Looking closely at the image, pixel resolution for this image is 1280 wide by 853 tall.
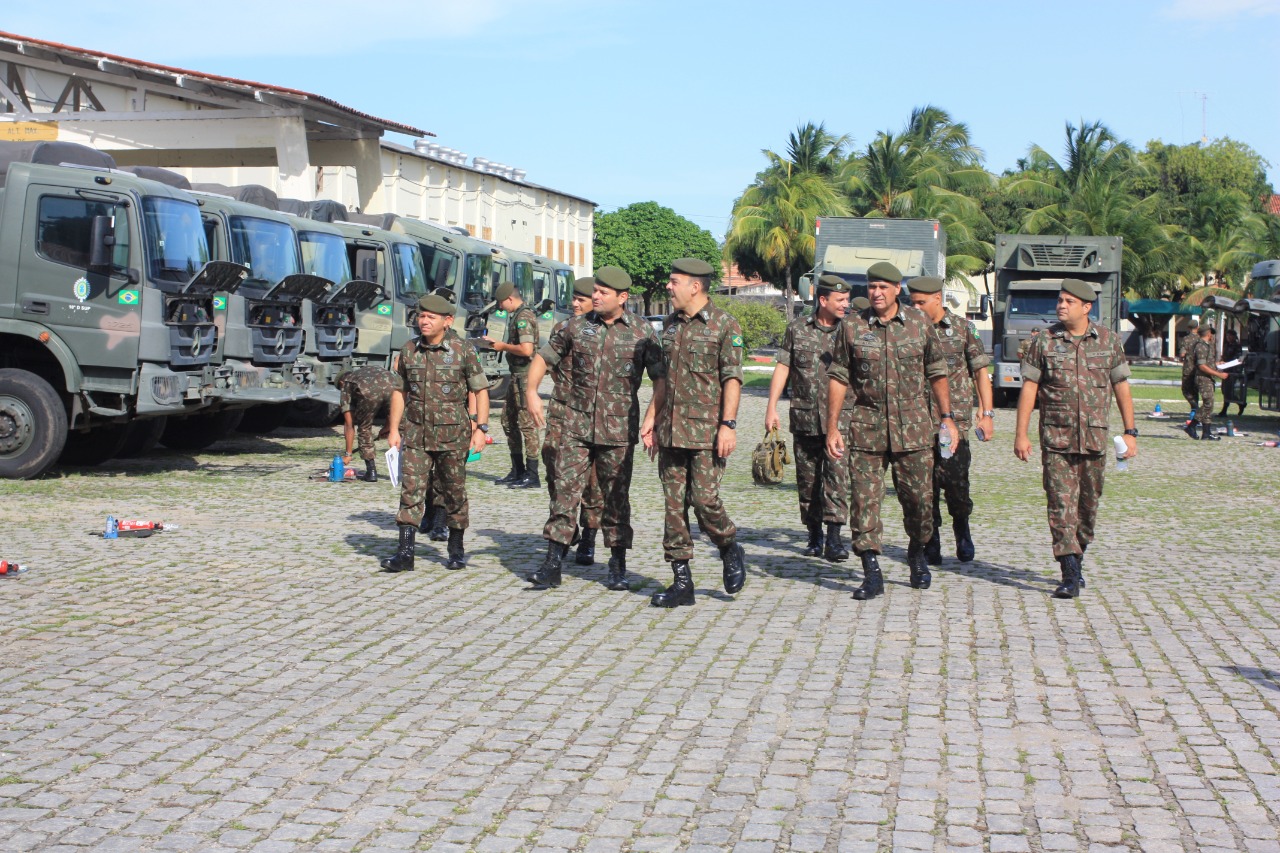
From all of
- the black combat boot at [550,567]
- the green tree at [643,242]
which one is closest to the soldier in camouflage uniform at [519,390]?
the black combat boot at [550,567]

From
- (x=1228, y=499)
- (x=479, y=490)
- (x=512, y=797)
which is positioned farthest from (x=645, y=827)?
(x=1228, y=499)

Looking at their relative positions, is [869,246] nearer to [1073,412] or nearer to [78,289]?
[78,289]

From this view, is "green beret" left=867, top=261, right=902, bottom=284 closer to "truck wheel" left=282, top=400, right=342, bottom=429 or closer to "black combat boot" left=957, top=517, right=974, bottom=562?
"black combat boot" left=957, top=517, right=974, bottom=562

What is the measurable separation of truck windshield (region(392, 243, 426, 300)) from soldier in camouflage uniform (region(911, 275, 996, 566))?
39.8 feet

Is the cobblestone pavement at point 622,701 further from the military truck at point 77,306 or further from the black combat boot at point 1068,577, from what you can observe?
the military truck at point 77,306

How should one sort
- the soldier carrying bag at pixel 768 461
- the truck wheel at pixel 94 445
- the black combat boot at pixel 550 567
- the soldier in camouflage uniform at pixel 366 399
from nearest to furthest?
the black combat boot at pixel 550 567
the soldier carrying bag at pixel 768 461
the soldier in camouflage uniform at pixel 366 399
the truck wheel at pixel 94 445

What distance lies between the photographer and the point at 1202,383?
21.0m

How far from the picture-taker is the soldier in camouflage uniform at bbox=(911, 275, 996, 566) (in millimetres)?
9383

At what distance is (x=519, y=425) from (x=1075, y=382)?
20.8ft

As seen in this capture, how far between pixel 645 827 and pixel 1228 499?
10586 mm

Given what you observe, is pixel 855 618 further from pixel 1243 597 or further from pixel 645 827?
pixel 645 827

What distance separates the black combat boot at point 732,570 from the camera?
818 centimetres

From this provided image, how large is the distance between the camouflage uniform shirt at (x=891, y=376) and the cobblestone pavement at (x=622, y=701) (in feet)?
3.00

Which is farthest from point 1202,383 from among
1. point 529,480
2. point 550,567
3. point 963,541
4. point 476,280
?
point 550,567
